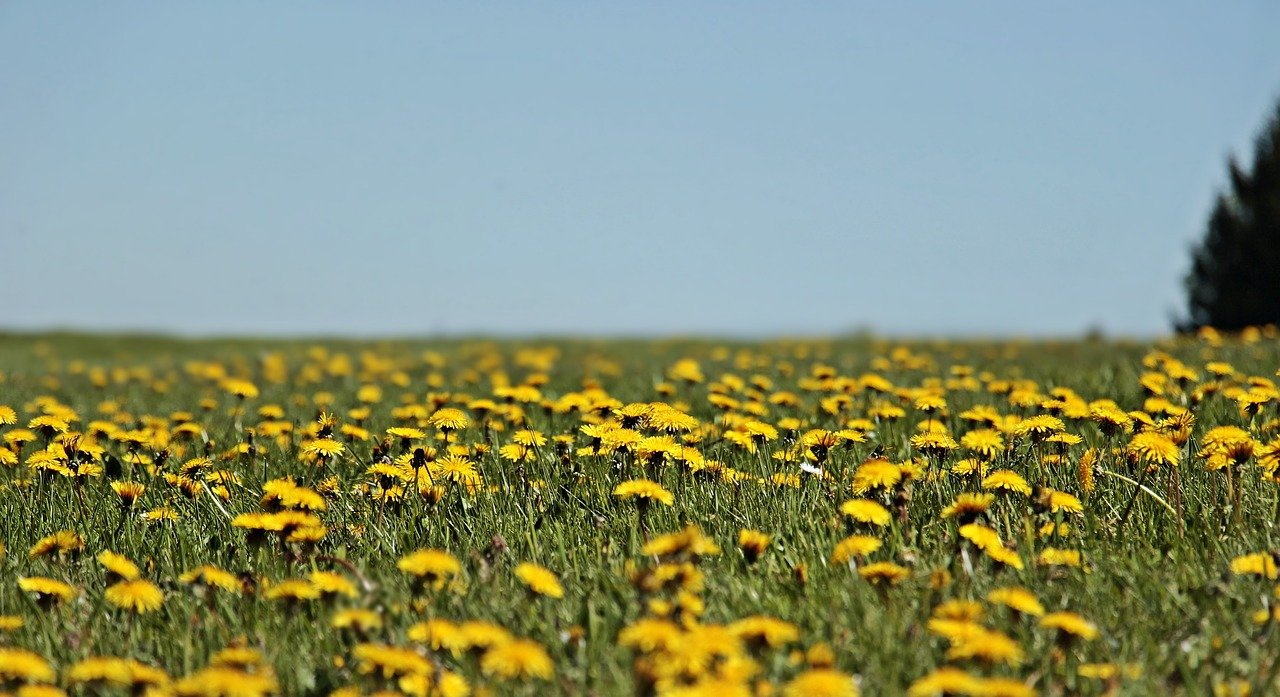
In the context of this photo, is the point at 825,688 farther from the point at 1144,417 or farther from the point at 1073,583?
the point at 1144,417

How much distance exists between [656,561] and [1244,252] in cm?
2499

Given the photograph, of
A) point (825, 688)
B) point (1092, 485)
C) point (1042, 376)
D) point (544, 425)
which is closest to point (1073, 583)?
point (1092, 485)

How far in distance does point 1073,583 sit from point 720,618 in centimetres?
92

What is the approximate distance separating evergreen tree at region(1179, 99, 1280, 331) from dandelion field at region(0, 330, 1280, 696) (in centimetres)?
2129

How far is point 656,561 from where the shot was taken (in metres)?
2.93

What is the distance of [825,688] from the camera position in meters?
1.89

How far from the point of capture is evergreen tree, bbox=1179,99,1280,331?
76.9ft

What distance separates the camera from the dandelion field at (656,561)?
2.24 m

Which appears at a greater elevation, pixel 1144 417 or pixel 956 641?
pixel 1144 417

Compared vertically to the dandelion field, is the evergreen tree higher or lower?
higher

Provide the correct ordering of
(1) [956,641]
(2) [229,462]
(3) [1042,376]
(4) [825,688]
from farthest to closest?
(3) [1042,376], (2) [229,462], (1) [956,641], (4) [825,688]

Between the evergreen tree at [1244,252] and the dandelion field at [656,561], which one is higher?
the evergreen tree at [1244,252]

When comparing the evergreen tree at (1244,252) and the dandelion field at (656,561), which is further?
the evergreen tree at (1244,252)

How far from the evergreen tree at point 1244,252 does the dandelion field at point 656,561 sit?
21290mm
